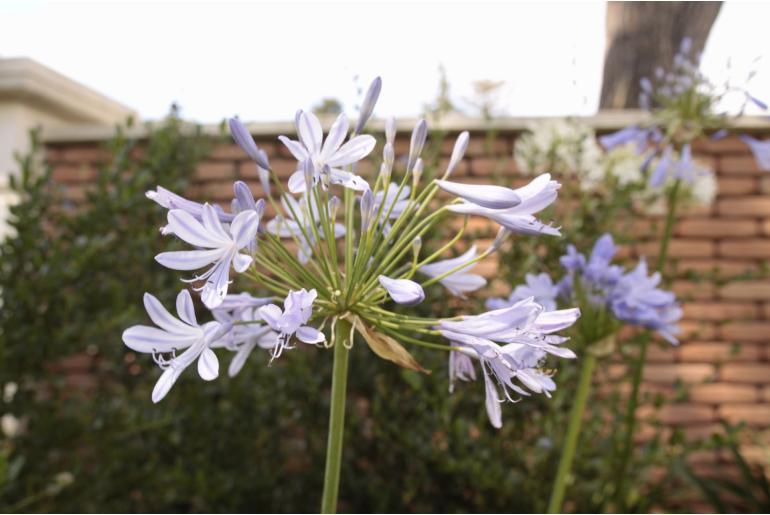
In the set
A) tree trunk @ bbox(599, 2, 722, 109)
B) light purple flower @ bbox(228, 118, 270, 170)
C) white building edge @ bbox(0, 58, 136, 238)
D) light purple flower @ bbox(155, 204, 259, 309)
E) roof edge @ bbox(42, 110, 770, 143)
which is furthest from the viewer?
tree trunk @ bbox(599, 2, 722, 109)

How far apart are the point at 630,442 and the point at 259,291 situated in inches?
61.7

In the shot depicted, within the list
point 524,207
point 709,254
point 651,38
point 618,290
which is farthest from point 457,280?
point 651,38

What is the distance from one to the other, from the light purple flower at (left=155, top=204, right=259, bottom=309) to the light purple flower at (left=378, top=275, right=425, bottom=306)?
151 millimetres

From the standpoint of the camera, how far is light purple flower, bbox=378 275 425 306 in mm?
748

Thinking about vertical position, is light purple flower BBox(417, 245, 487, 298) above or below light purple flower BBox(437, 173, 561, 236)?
below

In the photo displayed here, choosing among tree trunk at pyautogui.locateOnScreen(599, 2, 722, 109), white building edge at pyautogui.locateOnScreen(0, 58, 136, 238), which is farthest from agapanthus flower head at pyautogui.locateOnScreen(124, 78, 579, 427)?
tree trunk at pyautogui.locateOnScreen(599, 2, 722, 109)

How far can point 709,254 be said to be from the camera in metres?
3.98

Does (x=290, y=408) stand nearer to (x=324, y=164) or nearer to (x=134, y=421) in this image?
(x=134, y=421)

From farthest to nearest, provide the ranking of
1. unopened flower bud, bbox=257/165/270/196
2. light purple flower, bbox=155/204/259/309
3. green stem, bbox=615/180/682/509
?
green stem, bbox=615/180/682/509, unopened flower bud, bbox=257/165/270/196, light purple flower, bbox=155/204/259/309

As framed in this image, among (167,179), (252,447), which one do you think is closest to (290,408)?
(252,447)

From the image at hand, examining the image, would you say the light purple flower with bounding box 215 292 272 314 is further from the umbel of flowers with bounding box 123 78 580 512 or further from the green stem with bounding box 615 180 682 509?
the green stem with bounding box 615 180 682 509

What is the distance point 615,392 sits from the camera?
3.12m

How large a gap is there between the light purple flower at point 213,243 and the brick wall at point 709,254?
3.14 metres

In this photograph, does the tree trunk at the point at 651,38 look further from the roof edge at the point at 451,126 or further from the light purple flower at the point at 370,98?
the light purple flower at the point at 370,98
